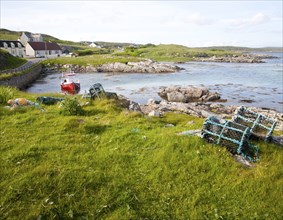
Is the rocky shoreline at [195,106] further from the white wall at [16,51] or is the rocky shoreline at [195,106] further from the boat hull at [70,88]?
the white wall at [16,51]

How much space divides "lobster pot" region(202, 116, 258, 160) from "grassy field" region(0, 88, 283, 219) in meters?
0.44

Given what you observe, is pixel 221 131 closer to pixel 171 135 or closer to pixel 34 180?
pixel 171 135

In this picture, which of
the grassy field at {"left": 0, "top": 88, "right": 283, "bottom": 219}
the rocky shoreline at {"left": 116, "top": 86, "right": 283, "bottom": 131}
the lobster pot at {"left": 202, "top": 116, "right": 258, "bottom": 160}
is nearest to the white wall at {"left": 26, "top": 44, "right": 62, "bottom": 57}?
the rocky shoreline at {"left": 116, "top": 86, "right": 283, "bottom": 131}

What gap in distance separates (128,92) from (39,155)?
39.7 metres

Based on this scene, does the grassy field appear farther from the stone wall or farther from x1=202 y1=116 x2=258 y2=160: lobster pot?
the stone wall

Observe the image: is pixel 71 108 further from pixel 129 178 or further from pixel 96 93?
pixel 129 178

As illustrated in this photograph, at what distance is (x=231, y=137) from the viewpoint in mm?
9258

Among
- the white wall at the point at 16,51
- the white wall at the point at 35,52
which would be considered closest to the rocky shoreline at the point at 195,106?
the white wall at the point at 16,51

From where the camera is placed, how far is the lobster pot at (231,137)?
8.84 meters

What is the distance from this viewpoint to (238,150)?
8805 millimetres

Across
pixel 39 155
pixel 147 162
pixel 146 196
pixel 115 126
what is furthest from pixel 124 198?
pixel 115 126

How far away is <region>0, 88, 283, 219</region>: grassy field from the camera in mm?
6258

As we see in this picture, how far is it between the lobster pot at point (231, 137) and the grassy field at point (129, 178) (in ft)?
1.43

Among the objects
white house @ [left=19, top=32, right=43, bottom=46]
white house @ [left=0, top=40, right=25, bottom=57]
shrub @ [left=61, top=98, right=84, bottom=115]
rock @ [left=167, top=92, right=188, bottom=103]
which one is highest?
white house @ [left=19, top=32, right=43, bottom=46]
